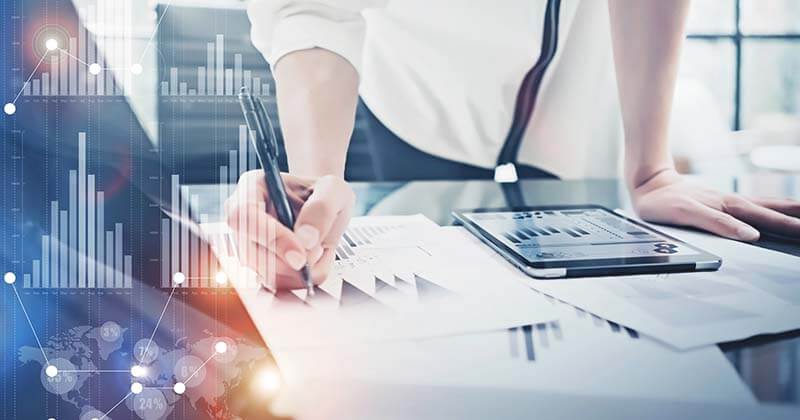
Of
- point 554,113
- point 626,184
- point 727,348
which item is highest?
point 554,113

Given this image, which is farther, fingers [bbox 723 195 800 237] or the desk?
fingers [bbox 723 195 800 237]

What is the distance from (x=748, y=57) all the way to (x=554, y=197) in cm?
62

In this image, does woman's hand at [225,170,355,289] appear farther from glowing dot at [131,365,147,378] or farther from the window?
the window

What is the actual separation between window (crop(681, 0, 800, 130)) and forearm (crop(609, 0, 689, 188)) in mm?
63

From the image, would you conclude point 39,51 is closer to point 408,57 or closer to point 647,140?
point 408,57

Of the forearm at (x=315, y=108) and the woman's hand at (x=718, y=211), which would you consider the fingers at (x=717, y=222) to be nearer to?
the woman's hand at (x=718, y=211)

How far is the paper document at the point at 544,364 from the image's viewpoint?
437mm

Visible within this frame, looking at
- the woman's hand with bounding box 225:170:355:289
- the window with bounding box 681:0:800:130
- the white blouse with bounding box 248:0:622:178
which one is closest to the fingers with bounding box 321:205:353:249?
the woman's hand with bounding box 225:170:355:289

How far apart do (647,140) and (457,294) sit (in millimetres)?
505

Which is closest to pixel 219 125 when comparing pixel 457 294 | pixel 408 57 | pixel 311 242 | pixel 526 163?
pixel 311 242

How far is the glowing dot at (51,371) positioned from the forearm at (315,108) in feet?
0.87

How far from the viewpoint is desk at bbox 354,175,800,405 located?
0.48m

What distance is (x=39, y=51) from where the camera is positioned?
646mm
